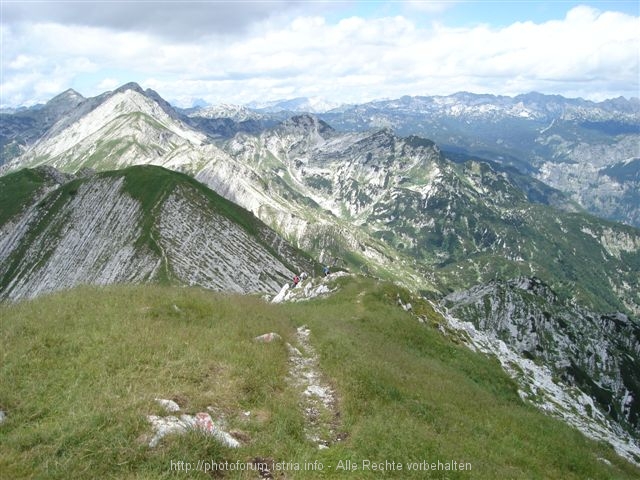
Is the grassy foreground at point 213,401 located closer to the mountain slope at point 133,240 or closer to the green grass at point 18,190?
the mountain slope at point 133,240

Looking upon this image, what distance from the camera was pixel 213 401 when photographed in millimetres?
17516

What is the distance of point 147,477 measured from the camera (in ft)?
41.7

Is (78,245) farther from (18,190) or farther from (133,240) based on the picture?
(18,190)

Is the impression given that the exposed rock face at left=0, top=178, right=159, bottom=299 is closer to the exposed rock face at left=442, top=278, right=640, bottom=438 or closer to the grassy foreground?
the grassy foreground

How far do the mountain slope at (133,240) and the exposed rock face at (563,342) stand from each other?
78.4 m

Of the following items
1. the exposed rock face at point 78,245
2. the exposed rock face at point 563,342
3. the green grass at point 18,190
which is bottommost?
the exposed rock face at point 563,342

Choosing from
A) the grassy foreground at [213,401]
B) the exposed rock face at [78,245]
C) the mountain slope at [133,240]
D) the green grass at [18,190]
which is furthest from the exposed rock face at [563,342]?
the green grass at [18,190]

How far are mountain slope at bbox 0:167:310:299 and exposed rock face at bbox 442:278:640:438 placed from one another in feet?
257

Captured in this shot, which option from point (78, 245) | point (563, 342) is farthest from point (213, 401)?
point (563, 342)

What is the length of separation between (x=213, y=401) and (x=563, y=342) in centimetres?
17356

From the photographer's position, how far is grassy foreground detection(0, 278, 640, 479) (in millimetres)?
13940

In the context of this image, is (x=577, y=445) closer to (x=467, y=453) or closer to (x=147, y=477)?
(x=467, y=453)

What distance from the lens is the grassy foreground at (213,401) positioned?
45.7ft

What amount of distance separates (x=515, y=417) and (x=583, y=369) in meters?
149
